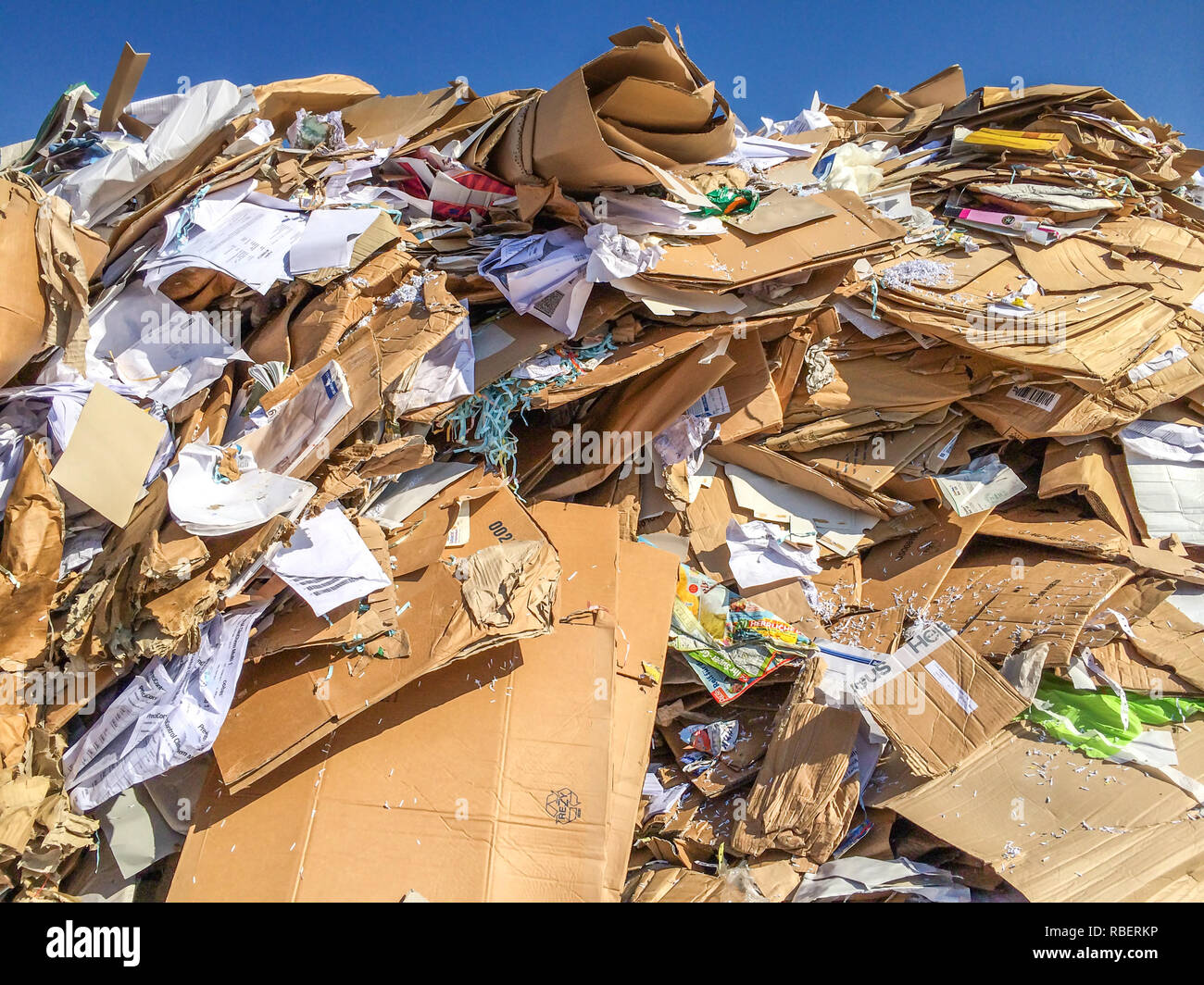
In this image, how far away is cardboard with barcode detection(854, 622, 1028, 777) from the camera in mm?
2416

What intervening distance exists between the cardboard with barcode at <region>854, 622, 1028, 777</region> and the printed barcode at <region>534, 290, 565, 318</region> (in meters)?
1.56

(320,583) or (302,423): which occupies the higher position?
(302,423)

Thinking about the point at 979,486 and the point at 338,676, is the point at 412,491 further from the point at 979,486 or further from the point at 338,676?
the point at 979,486

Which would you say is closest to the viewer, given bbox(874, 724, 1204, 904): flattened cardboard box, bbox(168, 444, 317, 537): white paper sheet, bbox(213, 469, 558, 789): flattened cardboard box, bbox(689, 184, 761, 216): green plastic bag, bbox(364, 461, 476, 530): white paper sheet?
bbox(168, 444, 317, 537): white paper sheet

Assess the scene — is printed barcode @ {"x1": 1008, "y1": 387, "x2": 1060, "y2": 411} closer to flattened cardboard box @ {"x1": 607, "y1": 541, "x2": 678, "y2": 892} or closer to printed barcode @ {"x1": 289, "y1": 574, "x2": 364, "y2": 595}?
flattened cardboard box @ {"x1": 607, "y1": 541, "x2": 678, "y2": 892}

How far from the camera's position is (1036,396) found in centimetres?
321

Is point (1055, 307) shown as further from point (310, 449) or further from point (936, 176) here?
point (310, 449)

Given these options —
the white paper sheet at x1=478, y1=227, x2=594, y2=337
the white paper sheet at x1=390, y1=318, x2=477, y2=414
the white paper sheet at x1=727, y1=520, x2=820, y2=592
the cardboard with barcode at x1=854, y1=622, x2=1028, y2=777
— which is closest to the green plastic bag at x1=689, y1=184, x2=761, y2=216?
the white paper sheet at x1=478, y1=227, x2=594, y2=337

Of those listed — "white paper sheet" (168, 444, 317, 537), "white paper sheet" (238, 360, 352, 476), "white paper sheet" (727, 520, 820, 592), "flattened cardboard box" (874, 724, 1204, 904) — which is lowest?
"flattened cardboard box" (874, 724, 1204, 904)

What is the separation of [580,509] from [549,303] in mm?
706

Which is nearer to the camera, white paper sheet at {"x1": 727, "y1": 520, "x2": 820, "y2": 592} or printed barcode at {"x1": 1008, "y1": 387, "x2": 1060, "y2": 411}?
white paper sheet at {"x1": 727, "y1": 520, "x2": 820, "y2": 592}

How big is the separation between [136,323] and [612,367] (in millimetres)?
1442

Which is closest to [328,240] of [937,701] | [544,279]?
[544,279]
